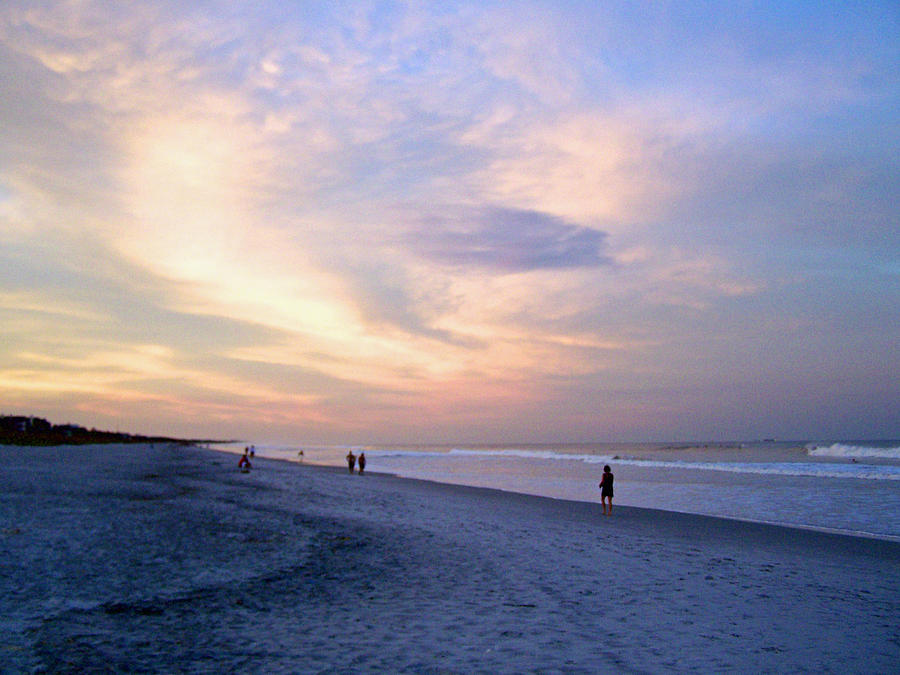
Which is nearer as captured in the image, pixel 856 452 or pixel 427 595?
pixel 427 595

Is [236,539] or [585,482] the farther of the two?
[585,482]

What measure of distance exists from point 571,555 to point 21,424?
508 ft

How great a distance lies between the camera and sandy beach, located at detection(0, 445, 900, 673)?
24.6 feet

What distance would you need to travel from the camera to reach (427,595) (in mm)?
10648

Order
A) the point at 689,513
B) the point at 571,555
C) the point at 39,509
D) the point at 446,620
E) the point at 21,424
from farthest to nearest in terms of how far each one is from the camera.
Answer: the point at 21,424, the point at 689,513, the point at 39,509, the point at 571,555, the point at 446,620

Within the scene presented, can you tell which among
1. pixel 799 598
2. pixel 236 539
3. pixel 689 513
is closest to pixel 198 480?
pixel 236 539

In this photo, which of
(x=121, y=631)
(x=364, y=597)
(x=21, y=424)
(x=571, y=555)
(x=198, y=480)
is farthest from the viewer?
(x=21, y=424)

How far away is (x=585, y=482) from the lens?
4175 cm

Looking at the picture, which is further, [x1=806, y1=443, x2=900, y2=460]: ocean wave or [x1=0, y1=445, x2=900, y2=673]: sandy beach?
[x1=806, y1=443, x2=900, y2=460]: ocean wave

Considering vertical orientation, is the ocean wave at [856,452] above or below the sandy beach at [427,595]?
above

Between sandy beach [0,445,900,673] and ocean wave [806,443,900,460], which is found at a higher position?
ocean wave [806,443,900,460]

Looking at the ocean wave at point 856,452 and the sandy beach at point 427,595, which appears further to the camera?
the ocean wave at point 856,452

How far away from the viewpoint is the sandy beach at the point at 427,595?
7.48 metres

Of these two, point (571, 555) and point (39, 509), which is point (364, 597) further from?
point (39, 509)
